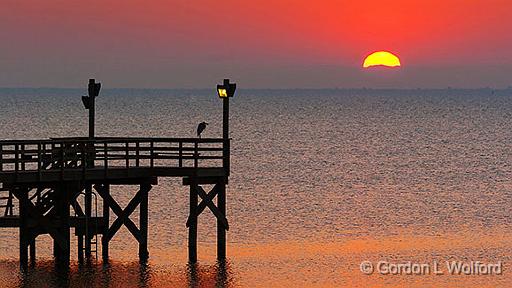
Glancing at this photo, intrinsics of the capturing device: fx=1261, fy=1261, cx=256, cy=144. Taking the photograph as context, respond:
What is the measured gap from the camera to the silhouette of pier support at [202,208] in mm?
34969

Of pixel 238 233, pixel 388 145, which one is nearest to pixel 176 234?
pixel 238 233

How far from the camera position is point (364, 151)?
9494 centimetres

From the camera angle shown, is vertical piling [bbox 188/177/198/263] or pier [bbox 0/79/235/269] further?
vertical piling [bbox 188/177/198/263]

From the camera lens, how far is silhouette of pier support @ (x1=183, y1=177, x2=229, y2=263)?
3497cm

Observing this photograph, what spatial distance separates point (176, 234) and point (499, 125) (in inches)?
4386

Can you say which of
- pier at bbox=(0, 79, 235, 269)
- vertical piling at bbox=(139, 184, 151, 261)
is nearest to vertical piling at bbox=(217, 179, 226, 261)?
pier at bbox=(0, 79, 235, 269)

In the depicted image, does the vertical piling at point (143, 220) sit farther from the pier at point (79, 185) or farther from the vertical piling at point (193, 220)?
the vertical piling at point (193, 220)

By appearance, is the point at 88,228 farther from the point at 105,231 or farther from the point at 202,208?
the point at 202,208

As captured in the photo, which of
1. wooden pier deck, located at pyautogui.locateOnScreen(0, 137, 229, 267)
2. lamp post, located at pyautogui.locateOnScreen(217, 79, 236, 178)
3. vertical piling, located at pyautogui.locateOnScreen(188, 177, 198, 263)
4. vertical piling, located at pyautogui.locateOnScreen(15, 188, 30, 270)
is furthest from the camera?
lamp post, located at pyautogui.locateOnScreen(217, 79, 236, 178)

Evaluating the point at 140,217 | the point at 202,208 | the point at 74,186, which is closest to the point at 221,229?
the point at 202,208

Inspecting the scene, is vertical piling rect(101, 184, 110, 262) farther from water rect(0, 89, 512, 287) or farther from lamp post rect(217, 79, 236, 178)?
lamp post rect(217, 79, 236, 178)

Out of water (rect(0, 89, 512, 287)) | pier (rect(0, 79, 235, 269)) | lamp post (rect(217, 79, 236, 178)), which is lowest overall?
water (rect(0, 89, 512, 287))

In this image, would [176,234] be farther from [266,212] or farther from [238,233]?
[266,212]

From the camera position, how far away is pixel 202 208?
35.5m
